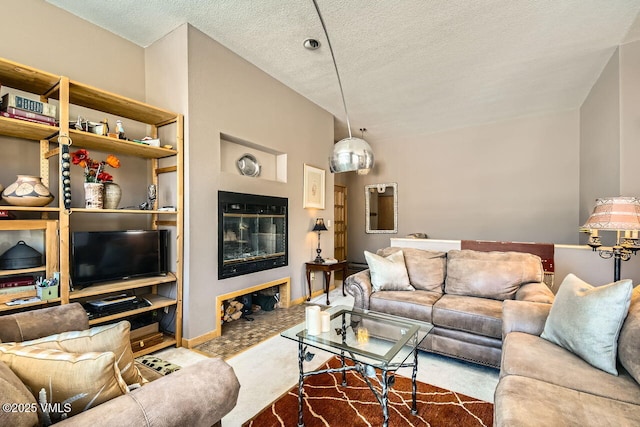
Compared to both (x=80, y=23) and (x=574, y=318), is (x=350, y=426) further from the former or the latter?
(x=80, y=23)

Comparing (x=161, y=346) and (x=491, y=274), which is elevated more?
(x=491, y=274)

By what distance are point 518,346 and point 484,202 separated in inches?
174

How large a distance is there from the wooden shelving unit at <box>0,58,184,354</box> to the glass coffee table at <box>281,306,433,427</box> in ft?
5.00

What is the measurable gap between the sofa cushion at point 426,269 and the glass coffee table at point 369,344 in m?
0.93

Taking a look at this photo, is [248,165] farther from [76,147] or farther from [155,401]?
[155,401]

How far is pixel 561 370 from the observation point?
4.97 ft

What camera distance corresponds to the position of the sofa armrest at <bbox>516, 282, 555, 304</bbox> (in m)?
2.36

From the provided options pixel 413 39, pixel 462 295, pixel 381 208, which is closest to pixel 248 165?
pixel 413 39

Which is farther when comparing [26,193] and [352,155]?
[352,155]

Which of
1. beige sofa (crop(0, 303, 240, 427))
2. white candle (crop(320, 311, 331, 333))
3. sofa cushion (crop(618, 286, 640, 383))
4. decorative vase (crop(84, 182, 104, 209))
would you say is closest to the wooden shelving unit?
decorative vase (crop(84, 182, 104, 209))

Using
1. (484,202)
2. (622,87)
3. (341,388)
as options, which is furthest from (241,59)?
(484,202)

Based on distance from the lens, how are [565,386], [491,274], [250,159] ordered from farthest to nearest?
[250,159] → [491,274] → [565,386]

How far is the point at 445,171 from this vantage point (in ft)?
19.7

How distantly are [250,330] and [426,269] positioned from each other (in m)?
2.01
